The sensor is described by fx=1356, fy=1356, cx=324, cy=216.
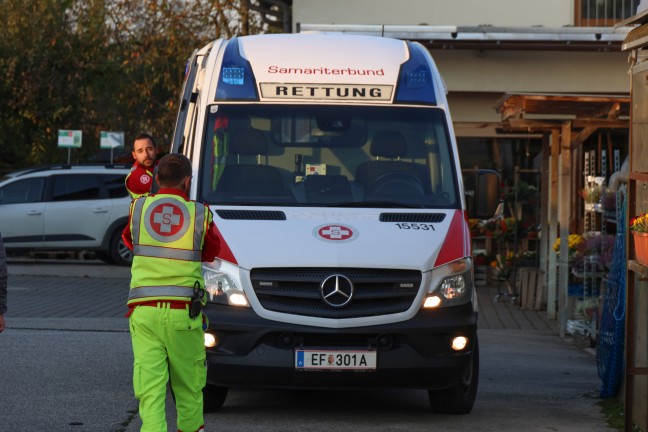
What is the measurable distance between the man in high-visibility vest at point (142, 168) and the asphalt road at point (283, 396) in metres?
1.45

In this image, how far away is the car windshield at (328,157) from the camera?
9.09 meters

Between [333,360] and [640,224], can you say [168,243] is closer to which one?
[333,360]

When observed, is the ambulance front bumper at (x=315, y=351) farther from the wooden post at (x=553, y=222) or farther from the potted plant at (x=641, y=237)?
the wooden post at (x=553, y=222)

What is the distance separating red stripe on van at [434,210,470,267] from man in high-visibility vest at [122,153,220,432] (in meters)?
1.99

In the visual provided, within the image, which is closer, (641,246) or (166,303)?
(166,303)

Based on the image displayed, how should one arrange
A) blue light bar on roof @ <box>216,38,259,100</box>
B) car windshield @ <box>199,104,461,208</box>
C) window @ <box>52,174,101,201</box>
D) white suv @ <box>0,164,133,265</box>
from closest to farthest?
car windshield @ <box>199,104,461,208</box>, blue light bar on roof @ <box>216,38,259,100</box>, white suv @ <box>0,164,133,265</box>, window @ <box>52,174,101,201</box>

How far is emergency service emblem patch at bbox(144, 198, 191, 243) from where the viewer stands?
22.7 feet

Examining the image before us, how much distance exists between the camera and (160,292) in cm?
684

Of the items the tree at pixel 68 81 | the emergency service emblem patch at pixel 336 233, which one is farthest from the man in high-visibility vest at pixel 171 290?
the tree at pixel 68 81

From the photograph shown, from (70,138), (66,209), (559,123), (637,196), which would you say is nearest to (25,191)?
(66,209)

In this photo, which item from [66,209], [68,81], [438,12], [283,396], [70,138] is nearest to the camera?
[283,396]

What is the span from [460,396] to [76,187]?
16179 millimetres

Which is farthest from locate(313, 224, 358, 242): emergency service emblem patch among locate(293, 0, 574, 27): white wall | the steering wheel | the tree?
the tree

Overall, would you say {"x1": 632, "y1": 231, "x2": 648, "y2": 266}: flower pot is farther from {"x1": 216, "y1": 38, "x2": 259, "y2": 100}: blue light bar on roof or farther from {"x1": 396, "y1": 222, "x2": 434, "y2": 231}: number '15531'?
{"x1": 216, "y1": 38, "x2": 259, "y2": 100}: blue light bar on roof
